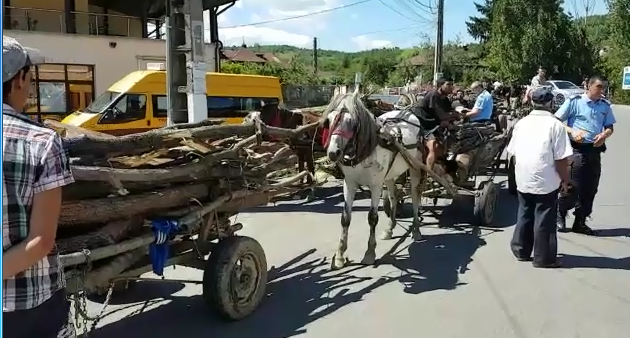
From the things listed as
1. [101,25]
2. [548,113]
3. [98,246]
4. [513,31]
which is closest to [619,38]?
[513,31]

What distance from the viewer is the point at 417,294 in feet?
19.7

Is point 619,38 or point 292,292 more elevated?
point 619,38

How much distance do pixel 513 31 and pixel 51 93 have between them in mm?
40448

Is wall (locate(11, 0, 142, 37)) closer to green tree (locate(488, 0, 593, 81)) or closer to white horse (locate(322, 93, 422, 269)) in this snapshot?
white horse (locate(322, 93, 422, 269))

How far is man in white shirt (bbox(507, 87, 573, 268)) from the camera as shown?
675 cm

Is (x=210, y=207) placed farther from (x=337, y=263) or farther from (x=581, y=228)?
(x=581, y=228)

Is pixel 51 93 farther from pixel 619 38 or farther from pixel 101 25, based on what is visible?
pixel 619 38

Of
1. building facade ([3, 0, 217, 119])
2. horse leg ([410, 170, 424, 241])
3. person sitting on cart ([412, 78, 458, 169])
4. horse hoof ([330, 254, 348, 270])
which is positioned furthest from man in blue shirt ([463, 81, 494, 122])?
building facade ([3, 0, 217, 119])

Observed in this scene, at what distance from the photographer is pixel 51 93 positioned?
21484mm

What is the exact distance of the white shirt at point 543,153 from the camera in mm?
6750

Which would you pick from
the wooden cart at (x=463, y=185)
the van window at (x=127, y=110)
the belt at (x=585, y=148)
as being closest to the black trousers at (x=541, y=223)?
the wooden cart at (x=463, y=185)

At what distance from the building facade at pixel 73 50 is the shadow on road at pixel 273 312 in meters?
16.3

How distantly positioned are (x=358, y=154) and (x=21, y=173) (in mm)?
4641

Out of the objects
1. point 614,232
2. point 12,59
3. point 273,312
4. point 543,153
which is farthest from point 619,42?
point 12,59
